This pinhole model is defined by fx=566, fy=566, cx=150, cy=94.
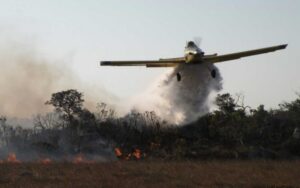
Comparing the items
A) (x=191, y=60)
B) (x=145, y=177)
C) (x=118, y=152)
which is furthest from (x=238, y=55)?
(x=118, y=152)

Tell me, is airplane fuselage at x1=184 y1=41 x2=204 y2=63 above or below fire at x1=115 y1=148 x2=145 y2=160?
above

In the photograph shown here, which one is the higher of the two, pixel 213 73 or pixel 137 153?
pixel 213 73

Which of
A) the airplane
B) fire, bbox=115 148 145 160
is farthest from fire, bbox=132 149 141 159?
the airplane

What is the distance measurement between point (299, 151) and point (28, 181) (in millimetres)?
56949

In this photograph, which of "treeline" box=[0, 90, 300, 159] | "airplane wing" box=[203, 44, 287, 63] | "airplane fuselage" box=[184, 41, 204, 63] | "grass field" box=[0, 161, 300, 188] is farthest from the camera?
"treeline" box=[0, 90, 300, 159]

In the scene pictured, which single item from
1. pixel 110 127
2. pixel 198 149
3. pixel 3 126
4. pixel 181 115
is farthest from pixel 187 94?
pixel 3 126

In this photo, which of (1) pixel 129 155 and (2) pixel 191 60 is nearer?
(2) pixel 191 60

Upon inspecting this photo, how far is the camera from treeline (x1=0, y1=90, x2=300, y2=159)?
297 ft

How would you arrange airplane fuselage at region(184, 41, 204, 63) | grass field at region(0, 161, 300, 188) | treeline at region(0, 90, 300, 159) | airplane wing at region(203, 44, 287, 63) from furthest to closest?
treeline at region(0, 90, 300, 159)
airplane wing at region(203, 44, 287, 63)
airplane fuselage at region(184, 41, 204, 63)
grass field at region(0, 161, 300, 188)

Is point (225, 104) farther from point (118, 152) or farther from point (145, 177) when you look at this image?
point (145, 177)

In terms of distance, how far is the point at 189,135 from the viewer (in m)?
102

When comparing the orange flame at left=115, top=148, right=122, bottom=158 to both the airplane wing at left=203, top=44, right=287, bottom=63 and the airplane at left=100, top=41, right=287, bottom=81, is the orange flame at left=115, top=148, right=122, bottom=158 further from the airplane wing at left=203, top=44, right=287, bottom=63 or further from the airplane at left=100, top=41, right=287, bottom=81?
the airplane wing at left=203, top=44, right=287, bottom=63

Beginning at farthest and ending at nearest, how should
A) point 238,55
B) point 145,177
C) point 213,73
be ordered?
1. point 238,55
2. point 213,73
3. point 145,177

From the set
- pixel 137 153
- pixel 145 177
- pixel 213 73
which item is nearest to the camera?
pixel 145 177
